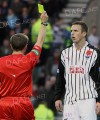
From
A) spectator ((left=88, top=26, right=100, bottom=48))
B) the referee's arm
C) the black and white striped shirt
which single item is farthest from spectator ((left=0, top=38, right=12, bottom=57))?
the black and white striped shirt

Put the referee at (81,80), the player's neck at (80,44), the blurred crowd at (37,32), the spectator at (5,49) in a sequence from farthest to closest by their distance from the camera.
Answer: the spectator at (5,49)
the blurred crowd at (37,32)
the player's neck at (80,44)
the referee at (81,80)

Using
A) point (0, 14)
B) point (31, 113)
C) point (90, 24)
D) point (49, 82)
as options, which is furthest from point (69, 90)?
point (0, 14)

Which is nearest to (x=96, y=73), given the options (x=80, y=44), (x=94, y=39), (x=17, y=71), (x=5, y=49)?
(x=80, y=44)

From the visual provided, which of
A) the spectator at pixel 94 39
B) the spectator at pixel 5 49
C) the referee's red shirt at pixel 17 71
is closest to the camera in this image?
the referee's red shirt at pixel 17 71

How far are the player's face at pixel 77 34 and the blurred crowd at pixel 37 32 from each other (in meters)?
4.23

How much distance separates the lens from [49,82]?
15.1 m

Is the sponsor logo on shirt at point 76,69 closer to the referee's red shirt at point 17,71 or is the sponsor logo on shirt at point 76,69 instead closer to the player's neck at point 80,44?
the player's neck at point 80,44

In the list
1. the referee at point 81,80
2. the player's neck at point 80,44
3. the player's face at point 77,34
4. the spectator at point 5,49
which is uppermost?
the spectator at point 5,49

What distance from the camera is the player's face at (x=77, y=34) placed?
979 centimetres

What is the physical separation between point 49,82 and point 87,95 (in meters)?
5.37

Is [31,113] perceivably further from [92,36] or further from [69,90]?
[92,36]

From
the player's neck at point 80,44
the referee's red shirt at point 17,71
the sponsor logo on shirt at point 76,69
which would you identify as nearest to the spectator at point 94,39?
the player's neck at point 80,44

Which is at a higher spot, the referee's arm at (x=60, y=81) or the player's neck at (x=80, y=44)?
the player's neck at (x=80, y=44)

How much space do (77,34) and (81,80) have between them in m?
0.67
